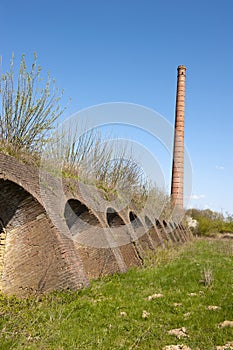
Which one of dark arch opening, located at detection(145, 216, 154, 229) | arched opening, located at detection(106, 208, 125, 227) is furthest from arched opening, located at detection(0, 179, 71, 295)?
dark arch opening, located at detection(145, 216, 154, 229)

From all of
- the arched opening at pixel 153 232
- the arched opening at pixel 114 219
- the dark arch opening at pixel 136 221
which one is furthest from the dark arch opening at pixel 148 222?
the arched opening at pixel 114 219

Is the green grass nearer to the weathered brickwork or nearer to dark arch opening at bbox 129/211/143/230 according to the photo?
the weathered brickwork

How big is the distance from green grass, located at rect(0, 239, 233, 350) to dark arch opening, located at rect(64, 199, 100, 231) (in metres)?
2.22

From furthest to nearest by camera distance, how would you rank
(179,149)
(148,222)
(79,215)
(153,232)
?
(179,149)
(148,222)
(153,232)
(79,215)

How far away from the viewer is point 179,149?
104 feet

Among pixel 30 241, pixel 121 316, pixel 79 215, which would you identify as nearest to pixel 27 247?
pixel 30 241

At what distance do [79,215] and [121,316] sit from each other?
4933mm

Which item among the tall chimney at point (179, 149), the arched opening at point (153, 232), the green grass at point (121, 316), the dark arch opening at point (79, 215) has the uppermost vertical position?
the tall chimney at point (179, 149)

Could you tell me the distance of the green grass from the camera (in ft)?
17.0

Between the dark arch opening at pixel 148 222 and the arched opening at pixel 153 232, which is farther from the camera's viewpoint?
the dark arch opening at pixel 148 222

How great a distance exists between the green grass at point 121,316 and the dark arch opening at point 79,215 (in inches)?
87.5

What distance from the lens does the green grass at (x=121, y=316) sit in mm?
5191

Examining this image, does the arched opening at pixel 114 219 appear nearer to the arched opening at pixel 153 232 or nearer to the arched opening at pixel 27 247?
the arched opening at pixel 153 232

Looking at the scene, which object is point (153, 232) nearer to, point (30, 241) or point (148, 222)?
point (148, 222)
